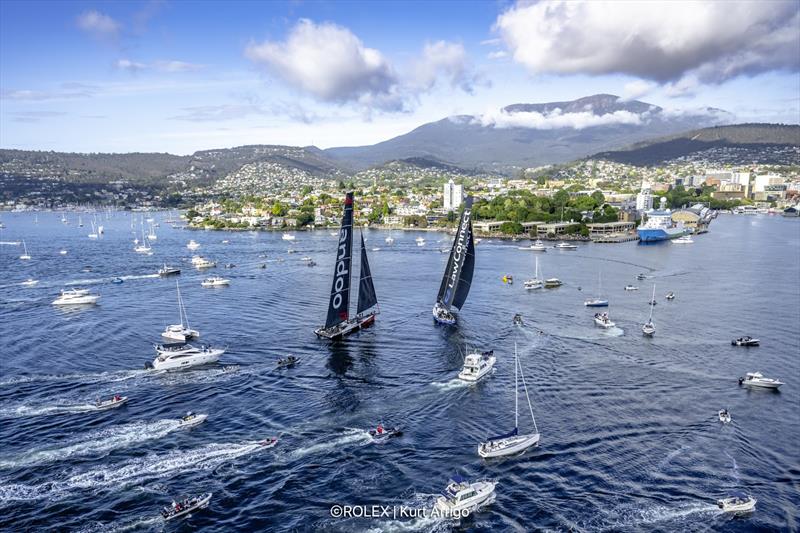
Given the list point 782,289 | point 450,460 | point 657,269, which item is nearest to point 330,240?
point 657,269

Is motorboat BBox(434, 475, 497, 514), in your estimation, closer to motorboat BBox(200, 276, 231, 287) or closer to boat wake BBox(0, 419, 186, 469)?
boat wake BBox(0, 419, 186, 469)

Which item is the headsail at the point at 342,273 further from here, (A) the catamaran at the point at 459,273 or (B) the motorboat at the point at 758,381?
(B) the motorboat at the point at 758,381

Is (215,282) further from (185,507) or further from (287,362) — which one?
(185,507)

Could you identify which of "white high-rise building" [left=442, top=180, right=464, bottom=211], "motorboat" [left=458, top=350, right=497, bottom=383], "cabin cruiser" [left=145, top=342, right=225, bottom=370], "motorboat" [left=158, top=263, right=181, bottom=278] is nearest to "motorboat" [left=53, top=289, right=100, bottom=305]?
"motorboat" [left=158, top=263, right=181, bottom=278]

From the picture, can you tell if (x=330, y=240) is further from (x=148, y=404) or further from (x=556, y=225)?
(x=148, y=404)

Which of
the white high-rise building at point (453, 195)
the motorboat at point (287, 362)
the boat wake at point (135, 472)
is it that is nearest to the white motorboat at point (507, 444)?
the boat wake at point (135, 472)

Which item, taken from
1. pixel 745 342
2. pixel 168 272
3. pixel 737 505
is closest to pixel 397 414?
pixel 737 505

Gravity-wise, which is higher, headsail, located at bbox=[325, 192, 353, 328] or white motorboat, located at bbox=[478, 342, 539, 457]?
headsail, located at bbox=[325, 192, 353, 328]
